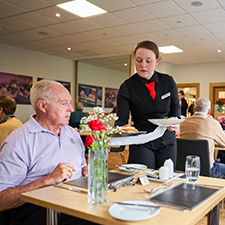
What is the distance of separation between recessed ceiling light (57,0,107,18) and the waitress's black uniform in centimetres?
330

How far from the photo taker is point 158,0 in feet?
15.2

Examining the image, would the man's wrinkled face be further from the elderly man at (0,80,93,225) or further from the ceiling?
the ceiling

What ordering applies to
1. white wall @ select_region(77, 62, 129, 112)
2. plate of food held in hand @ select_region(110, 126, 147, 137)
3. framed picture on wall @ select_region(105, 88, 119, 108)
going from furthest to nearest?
framed picture on wall @ select_region(105, 88, 119, 108) → white wall @ select_region(77, 62, 129, 112) → plate of food held in hand @ select_region(110, 126, 147, 137)

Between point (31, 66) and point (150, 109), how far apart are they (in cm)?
745

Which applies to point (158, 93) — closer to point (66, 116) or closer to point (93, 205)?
point (66, 116)

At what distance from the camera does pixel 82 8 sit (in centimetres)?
516

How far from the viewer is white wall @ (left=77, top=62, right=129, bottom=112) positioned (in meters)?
10.3

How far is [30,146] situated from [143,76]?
0.98m

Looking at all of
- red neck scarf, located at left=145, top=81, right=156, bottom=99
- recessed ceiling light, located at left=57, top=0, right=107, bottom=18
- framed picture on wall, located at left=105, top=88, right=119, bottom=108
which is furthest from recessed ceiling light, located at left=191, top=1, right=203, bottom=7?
framed picture on wall, located at left=105, top=88, right=119, bottom=108

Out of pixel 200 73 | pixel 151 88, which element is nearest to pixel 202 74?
pixel 200 73

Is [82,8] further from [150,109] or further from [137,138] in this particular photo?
[137,138]

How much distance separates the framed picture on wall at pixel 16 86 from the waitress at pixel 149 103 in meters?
6.66

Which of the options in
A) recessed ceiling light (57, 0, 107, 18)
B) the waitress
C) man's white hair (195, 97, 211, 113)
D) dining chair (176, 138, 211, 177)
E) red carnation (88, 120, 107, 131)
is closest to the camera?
red carnation (88, 120, 107, 131)

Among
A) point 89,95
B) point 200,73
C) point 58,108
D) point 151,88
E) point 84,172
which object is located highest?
point 200,73
